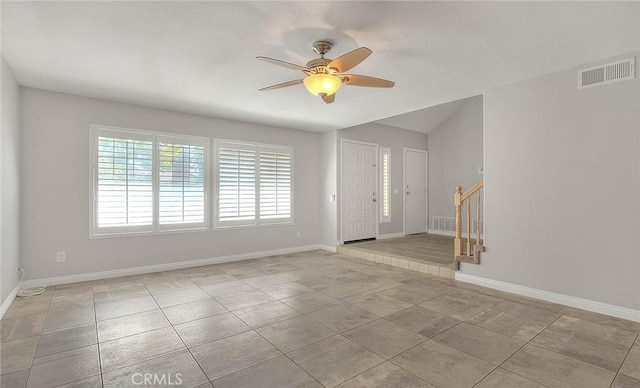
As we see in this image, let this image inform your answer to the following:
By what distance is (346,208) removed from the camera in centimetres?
632

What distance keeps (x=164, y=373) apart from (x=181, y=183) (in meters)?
3.30

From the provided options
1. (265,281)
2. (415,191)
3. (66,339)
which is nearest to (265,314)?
(265,281)

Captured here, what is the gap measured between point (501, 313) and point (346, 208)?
364 cm

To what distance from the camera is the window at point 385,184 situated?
7.02 metres

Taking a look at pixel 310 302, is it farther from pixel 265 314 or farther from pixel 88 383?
pixel 88 383

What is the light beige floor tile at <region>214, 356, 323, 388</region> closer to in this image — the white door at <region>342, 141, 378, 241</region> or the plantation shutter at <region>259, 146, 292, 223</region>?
the plantation shutter at <region>259, 146, 292, 223</region>

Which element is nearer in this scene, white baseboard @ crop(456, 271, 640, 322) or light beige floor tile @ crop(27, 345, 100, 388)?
light beige floor tile @ crop(27, 345, 100, 388)

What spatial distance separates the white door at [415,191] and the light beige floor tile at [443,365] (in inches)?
207

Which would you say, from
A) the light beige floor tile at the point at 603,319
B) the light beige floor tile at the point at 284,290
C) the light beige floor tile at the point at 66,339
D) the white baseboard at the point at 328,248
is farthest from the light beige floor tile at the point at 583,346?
the white baseboard at the point at 328,248

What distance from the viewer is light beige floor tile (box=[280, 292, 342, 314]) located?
3174 millimetres

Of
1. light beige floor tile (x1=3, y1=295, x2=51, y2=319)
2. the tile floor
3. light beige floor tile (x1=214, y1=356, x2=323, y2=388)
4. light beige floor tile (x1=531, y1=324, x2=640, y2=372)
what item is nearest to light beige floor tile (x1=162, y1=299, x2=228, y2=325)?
the tile floor

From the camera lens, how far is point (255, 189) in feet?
18.4

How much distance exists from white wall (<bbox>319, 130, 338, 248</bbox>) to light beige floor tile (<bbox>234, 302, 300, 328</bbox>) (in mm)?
3049

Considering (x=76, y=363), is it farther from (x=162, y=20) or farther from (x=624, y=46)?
(x=624, y=46)
